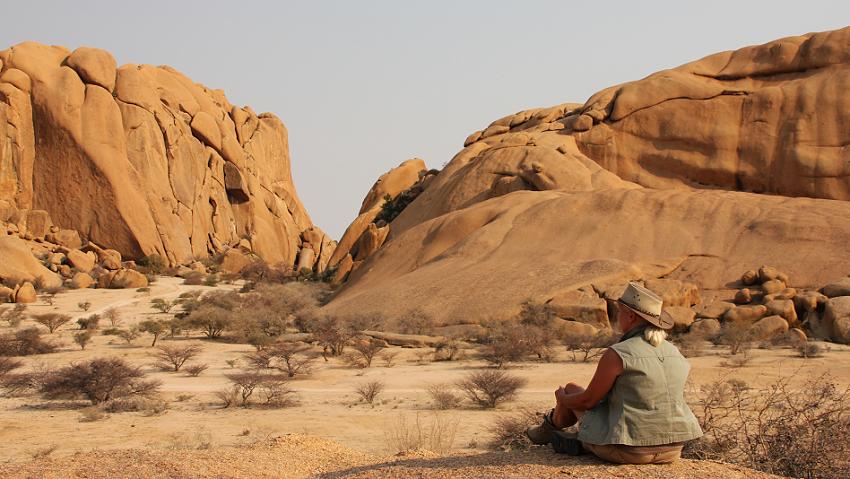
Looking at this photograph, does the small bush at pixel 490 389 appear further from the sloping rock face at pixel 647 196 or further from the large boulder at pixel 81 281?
the large boulder at pixel 81 281

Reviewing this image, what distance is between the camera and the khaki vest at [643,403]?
16.4ft

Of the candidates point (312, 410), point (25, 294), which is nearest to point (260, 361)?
point (312, 410)

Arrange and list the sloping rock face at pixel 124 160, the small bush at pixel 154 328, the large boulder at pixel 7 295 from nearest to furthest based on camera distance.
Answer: the small bush at pixel 154 328, the large boulder at pixel 7 295, the sloping rock face at pixel 124 160

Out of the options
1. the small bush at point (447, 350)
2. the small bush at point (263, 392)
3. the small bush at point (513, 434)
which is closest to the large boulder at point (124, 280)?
the small bush at point (447, 350)

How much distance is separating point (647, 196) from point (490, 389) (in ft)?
57.4

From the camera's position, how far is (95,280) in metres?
40.7

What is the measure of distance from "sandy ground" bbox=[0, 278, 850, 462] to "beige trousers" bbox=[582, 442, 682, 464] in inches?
176

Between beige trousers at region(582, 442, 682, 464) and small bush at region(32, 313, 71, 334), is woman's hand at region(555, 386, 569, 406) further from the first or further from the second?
small bush at region(32, 313, 71, 334)

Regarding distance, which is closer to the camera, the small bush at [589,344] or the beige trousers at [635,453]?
the beige trousers at [635,453]

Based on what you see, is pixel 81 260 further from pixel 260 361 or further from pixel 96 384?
pixel 96 384

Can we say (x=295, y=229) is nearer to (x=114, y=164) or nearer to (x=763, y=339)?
(x=114, y=164)

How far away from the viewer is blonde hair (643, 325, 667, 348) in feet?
16.6

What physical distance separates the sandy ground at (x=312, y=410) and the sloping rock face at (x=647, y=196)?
5196 mm

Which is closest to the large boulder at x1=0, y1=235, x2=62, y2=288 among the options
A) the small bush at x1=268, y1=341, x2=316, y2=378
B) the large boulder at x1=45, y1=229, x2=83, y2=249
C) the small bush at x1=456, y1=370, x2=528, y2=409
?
the large boulder at x1=45, y1=229, x2=83, y2=249
